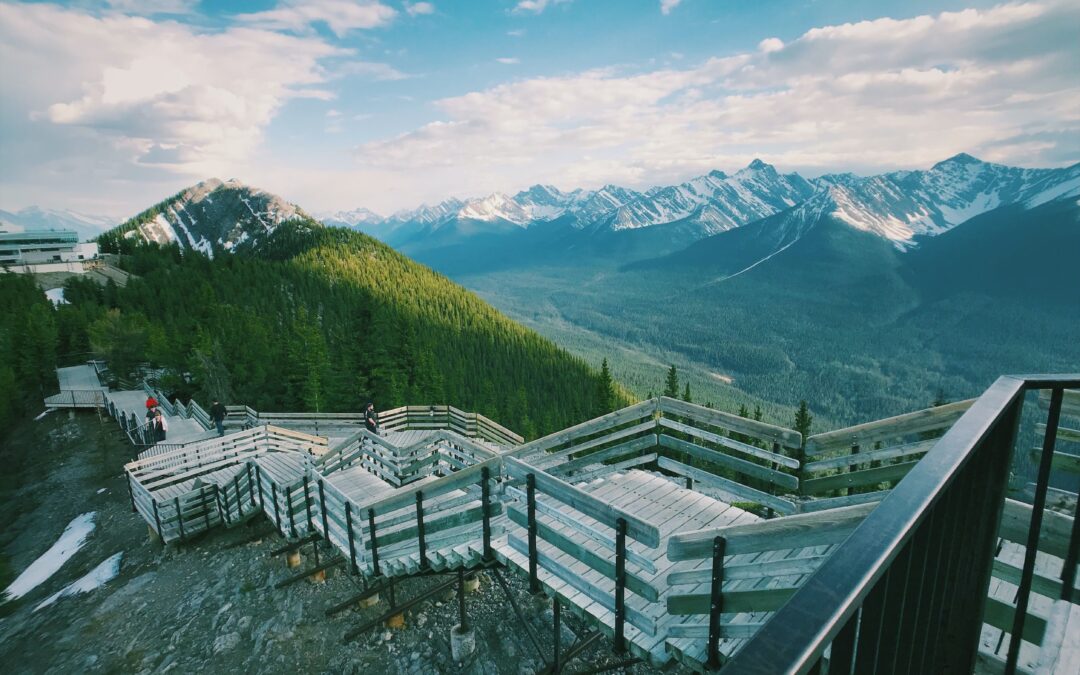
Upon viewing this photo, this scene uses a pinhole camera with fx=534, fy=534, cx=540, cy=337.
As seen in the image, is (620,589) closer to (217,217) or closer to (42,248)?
(42,248)

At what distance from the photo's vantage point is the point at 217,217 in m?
178

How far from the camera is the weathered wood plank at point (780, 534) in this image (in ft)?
10.6

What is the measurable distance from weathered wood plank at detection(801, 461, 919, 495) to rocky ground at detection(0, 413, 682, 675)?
4.63 meters

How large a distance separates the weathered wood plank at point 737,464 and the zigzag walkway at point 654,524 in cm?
3

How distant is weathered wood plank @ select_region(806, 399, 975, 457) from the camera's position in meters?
5.81

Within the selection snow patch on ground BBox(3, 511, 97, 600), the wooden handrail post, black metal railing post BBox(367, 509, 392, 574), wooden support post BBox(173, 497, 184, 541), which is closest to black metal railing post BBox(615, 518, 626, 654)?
the wooden handrail post

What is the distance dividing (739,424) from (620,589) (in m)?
3.38

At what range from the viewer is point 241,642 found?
1102 centimetres

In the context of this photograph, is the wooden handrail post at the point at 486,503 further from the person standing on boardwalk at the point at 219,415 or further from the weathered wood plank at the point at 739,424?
the person standing on boardwalk at the point at 219,415

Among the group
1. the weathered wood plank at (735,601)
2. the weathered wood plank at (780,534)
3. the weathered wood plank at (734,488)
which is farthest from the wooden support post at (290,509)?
the weathered wood plank at (780,534)

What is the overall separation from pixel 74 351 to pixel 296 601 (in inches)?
1709

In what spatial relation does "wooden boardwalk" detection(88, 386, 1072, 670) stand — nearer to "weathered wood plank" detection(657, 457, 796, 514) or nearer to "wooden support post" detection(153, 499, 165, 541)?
"weathered wood plank" detection(657, 457, 796, 514)

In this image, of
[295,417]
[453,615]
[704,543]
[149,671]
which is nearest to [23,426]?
[295,417]

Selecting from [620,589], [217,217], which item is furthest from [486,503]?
[217,217]
